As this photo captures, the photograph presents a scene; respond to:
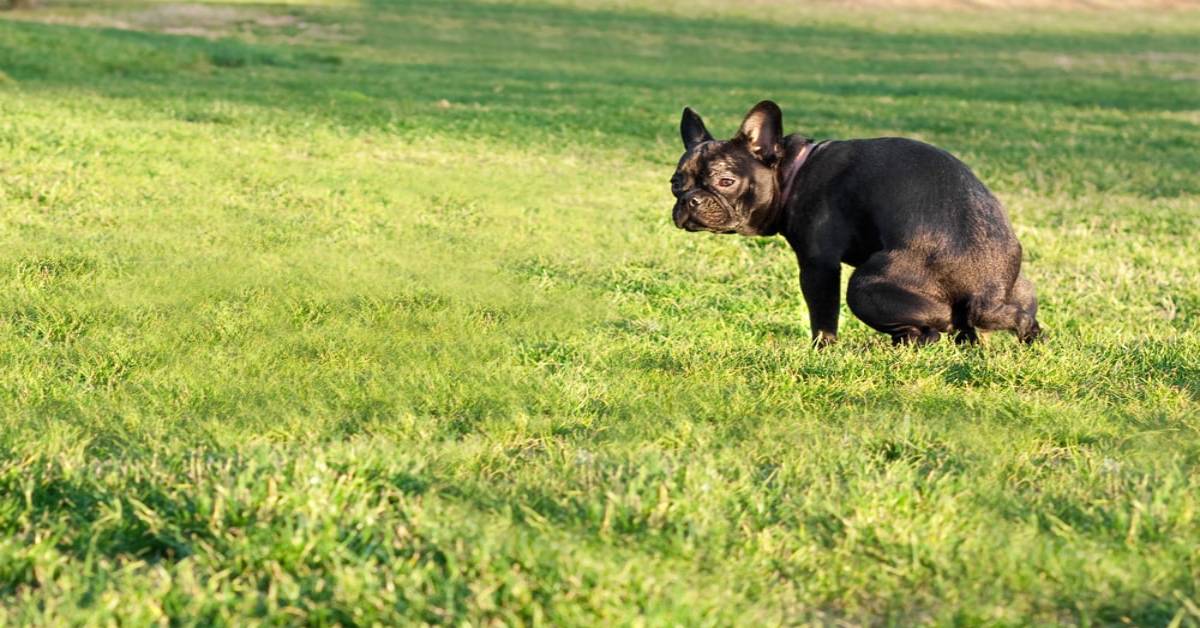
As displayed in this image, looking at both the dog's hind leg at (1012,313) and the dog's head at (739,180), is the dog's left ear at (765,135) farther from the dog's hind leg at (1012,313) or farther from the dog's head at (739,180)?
the dog's hind leg at (1012,313)

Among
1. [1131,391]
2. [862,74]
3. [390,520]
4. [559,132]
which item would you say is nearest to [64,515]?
[390,520]

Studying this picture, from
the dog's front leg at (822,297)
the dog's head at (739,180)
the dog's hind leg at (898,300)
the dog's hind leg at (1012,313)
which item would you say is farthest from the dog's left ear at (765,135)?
the dog's hind leg at (1012,313)

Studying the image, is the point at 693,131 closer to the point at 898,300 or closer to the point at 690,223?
the point at 690,223

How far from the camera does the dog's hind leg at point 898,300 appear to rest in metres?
7.57

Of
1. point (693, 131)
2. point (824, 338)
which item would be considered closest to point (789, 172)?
point (693, 131)

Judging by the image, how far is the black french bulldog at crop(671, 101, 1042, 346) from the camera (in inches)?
299

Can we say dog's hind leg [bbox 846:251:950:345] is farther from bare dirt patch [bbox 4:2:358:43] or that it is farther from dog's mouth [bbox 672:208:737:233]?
bare dirt patch [bbox 4:2:358:43]

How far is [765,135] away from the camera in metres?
8.09

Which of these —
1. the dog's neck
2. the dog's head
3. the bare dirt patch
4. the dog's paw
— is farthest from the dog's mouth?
the bare dirt patch

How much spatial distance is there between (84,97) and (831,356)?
65.2 ft

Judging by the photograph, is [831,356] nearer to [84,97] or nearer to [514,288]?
[514,288]

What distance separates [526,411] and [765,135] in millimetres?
2767

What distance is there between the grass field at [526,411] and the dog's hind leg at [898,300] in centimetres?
25

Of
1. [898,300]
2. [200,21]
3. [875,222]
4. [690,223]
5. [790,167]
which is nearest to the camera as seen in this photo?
[898,300]
